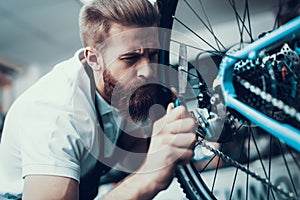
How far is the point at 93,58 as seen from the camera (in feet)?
2.43

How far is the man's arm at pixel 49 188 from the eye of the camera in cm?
60

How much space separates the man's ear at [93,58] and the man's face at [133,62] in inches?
0.5

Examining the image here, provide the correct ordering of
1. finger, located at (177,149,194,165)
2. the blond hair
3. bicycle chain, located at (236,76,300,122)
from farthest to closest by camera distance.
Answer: the blond hair, finger, located at (177,149,194,165), bicycle chain, located at (236,76,300,122)

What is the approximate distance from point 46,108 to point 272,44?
1.32 feet

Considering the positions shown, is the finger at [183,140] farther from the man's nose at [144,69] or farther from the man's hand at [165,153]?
the man's nose at [144,69]

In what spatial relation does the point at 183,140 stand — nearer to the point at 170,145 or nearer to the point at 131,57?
the point at 170,145

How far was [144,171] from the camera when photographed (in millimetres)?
610

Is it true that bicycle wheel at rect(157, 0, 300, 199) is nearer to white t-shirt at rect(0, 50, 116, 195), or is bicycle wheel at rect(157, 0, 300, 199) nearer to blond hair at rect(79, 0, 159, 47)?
blond hair at rect(79, 0, 159, 47)

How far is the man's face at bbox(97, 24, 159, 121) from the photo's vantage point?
695mm

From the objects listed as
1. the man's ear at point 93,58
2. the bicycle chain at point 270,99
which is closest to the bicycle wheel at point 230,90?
the bicycle chain at point 270,99

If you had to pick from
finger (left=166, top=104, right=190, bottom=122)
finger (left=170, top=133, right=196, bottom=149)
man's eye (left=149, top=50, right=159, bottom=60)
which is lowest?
finger (left=170, top=133, right=196, bottom=149)

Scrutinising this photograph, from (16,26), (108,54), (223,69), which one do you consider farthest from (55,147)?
(16,26)

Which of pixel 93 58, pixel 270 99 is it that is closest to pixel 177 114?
pixel 270 99

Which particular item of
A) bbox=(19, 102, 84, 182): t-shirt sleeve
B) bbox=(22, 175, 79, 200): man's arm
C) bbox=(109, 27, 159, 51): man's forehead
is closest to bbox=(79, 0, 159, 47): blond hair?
bbox=(109, 27, 159, 51): man's forehead
